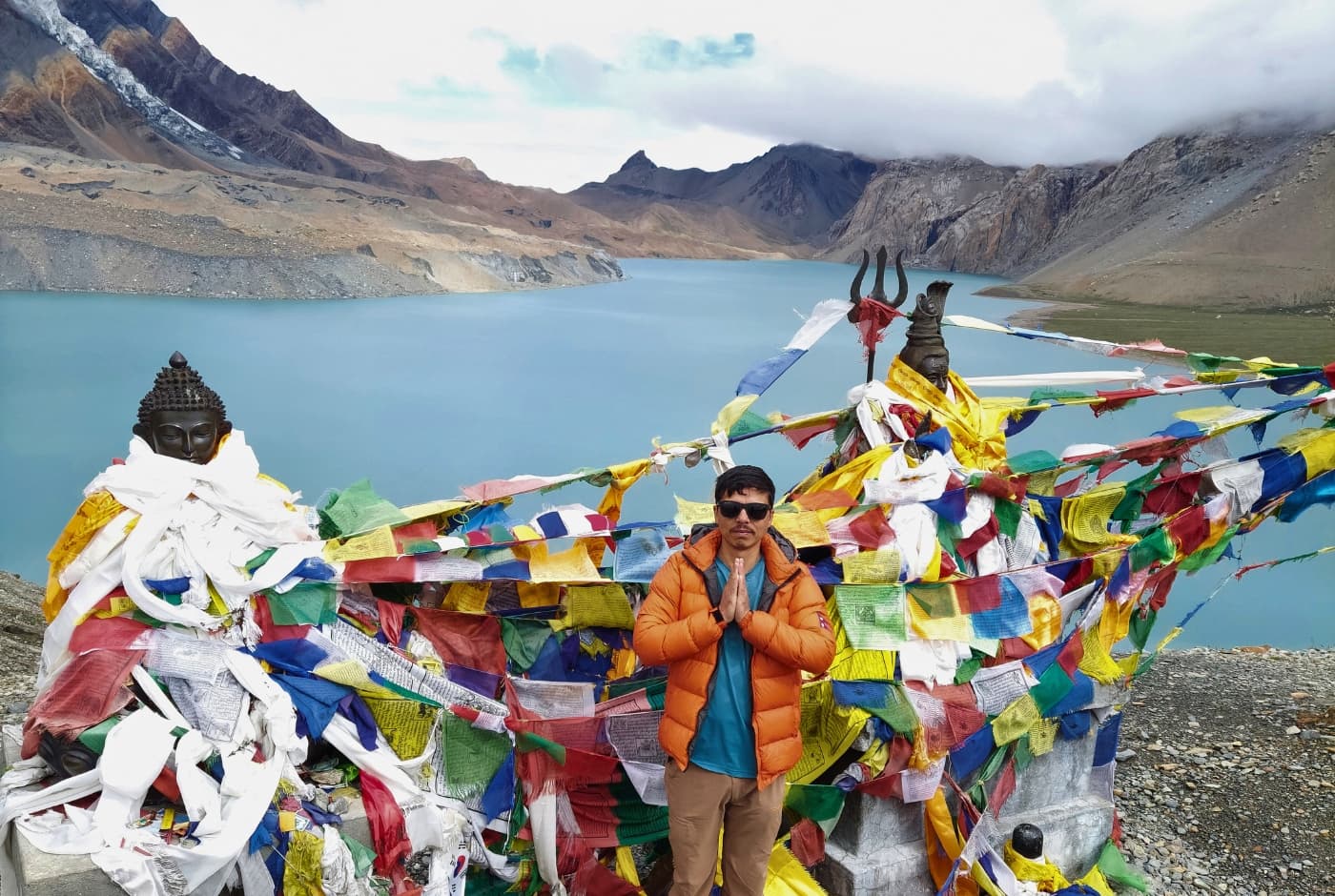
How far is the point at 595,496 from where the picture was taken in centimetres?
1728

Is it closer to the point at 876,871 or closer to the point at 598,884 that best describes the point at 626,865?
the point at 598,884

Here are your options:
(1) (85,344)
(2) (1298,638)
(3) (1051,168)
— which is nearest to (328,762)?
(2) (1298,638)

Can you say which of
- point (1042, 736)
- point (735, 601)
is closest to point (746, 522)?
point (735, 601)

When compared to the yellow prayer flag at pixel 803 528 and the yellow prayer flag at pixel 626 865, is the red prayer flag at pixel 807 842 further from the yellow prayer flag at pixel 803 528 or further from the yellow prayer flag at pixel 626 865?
the yellow prayer flag at pixel 803 528

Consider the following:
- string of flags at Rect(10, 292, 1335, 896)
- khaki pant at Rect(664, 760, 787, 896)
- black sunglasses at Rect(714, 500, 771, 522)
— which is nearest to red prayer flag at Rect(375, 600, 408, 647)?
string of flags at Rect(10, 292, 1335, 896)

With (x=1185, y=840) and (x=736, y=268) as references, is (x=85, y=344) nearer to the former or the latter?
(x=1185, y=840)

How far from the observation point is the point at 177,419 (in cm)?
433

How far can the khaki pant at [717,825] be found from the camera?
340cm

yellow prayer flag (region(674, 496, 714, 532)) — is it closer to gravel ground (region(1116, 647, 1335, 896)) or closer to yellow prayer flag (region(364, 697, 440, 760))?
yellow prayer flag (region(364, 697, 440, 760))

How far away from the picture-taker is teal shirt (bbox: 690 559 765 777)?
132 inches

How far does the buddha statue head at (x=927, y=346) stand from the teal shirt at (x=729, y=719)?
226 cm

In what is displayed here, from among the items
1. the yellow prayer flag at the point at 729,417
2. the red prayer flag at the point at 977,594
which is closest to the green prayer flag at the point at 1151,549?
the red prayer flag at the point at 977,594

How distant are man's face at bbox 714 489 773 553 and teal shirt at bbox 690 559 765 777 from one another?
0.48 ft

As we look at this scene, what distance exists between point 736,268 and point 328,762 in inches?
3602
